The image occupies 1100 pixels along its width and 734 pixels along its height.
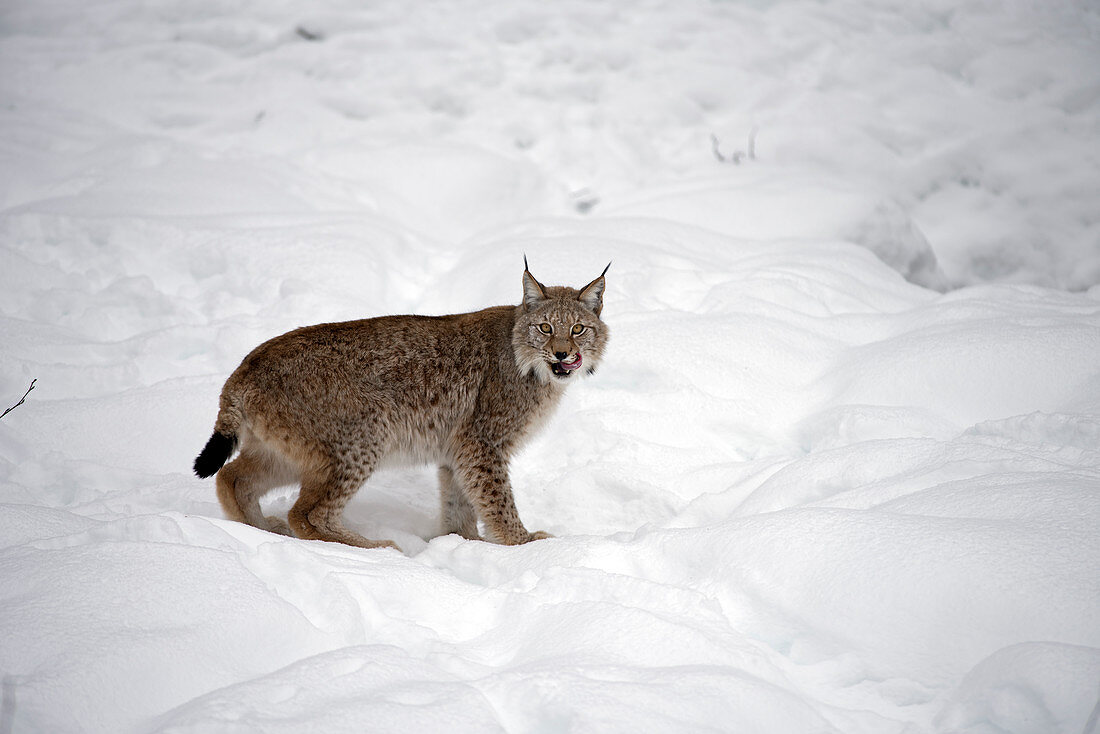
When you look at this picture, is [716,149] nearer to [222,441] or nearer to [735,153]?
[735,153]

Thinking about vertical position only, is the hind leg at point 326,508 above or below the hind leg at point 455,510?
above

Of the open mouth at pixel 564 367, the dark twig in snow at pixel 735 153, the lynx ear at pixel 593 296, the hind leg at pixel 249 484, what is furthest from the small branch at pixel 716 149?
the hind leg at pixel 249 484

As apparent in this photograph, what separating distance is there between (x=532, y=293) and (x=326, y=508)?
1.67 m

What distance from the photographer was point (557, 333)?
15.1 feet

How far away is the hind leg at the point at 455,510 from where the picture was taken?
4770mm

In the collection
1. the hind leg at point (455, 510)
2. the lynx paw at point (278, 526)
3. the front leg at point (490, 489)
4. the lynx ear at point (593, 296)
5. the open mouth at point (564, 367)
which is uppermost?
the lynx ear at point (593, 296)

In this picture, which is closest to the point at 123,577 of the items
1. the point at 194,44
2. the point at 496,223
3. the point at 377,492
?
the point at 377,492

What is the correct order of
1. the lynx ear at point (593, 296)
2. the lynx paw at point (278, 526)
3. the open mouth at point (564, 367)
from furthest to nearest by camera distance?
the lynx ear at point (593, 296)
the open mouth at point (564, 367)
the lynx paw at point (278, 526)

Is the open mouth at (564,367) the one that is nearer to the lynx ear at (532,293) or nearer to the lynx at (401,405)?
the lynx at (401,405)

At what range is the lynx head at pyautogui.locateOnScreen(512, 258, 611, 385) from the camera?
15.0ft

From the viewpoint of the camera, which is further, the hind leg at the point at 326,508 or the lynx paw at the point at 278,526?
the lynx paw at the point at 278,526

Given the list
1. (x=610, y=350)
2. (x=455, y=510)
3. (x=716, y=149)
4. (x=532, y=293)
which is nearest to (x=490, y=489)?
(x=455, y=510)

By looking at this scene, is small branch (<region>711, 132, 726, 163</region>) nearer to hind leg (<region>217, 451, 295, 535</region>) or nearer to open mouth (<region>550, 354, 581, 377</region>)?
open mouth (<region>550, 354, 581, 377</region>)

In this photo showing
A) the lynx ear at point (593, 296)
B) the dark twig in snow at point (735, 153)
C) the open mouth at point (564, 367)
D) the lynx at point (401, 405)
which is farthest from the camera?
the dark twig in snow at point (735, 153)
